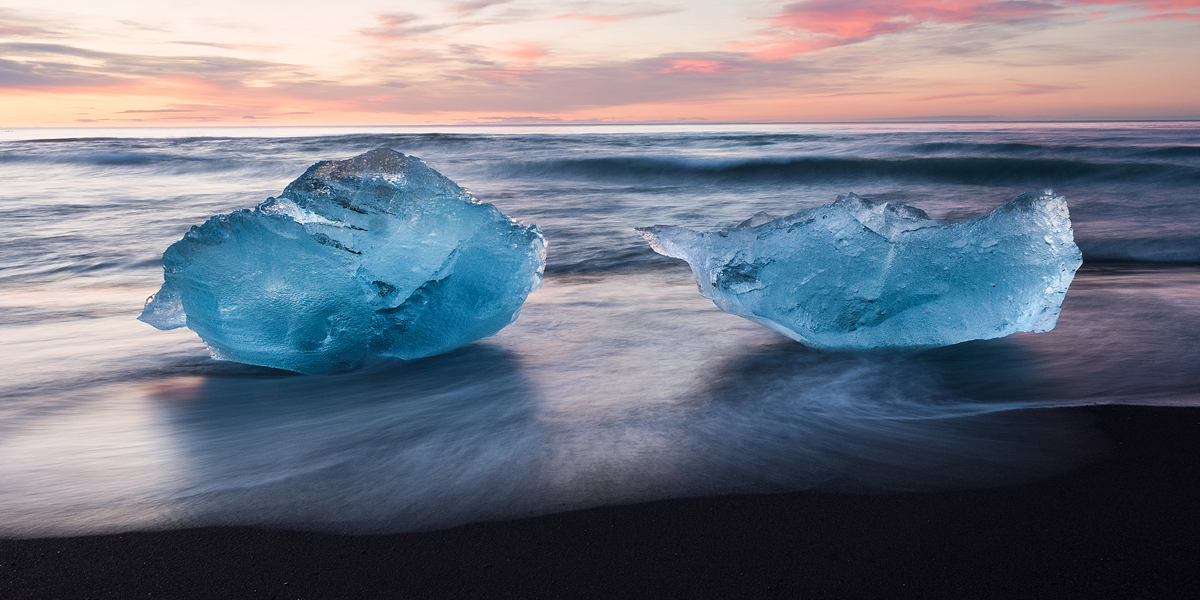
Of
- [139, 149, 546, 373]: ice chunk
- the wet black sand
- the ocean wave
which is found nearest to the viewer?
the wet black sand

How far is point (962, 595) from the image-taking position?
4.76 feet

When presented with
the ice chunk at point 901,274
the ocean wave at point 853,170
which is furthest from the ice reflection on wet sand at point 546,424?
the ocean wave at point 853,170

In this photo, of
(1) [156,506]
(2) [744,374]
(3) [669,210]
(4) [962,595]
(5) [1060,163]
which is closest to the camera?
(4) [962,595]

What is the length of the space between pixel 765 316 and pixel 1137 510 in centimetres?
159

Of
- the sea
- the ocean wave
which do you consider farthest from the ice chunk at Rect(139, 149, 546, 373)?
the ocean wave

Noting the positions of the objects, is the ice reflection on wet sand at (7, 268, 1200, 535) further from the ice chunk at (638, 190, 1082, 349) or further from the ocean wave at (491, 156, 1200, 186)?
the ocean wave at (491, 156, 1200, 186)

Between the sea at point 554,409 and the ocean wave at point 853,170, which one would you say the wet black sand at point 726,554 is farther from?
the ocean wave at point 853,170

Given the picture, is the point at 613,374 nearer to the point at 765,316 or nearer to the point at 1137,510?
the point at 765,316

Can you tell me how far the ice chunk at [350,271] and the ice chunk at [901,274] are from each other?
100cm

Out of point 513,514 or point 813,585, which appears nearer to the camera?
point 813,585

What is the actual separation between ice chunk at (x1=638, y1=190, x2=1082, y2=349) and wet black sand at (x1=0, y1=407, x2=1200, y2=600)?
118 centimetres

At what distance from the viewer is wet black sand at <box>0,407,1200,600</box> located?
4.92ft

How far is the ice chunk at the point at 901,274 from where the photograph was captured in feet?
9.85

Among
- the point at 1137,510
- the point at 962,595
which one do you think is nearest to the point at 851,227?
the point at 1137,510
